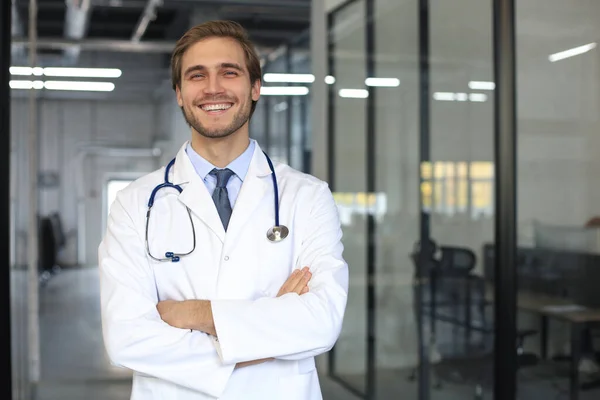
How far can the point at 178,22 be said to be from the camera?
19.0ft

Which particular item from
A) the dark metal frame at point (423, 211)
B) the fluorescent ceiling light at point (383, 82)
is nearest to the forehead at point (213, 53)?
the dark metal frame at point (423, 211)

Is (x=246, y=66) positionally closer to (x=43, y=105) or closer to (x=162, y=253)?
(x=162, y=253)

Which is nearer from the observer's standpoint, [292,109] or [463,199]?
[463,199]

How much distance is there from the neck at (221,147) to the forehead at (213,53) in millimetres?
181

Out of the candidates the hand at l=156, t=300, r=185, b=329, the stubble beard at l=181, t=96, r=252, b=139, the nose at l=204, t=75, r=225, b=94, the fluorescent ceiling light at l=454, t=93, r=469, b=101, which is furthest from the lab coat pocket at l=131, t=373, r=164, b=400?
the fluorescent ceiling light at l=454, t=93, r=469, b=101

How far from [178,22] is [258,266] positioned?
4.23 metres

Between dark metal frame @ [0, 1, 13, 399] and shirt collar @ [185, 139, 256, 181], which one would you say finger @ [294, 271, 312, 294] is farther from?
dark metal frame @ [0, 1, 13, 399]

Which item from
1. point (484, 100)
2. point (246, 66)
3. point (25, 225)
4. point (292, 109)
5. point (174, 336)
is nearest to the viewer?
point (174, 336)

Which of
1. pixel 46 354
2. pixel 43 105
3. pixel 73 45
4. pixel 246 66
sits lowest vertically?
pixel 46 354

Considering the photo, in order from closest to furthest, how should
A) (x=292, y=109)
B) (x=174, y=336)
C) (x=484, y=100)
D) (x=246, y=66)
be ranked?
(x=174, y=336) → (x=246, y=66) → (x=484, y=100) → (x=292, y=109)

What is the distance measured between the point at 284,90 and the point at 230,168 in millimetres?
4147

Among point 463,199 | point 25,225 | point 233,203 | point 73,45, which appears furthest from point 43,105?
point 233,203

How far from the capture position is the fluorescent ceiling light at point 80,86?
5562mm

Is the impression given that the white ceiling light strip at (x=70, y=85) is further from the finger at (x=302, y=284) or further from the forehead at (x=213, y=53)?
the finger at (x=302, y=284)
